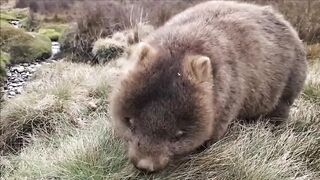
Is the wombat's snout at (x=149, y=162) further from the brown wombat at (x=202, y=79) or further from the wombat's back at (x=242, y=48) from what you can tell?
the wombat's back at (x=242, y=48)

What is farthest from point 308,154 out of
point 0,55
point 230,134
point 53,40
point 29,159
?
point 53,40

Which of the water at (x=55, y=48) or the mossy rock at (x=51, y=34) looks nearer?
the water at (x=55, y=48)

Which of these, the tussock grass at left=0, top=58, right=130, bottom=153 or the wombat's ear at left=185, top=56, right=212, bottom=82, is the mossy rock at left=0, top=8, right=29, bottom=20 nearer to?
the tussock grass at left=0, top=58, right=130, bottom=153

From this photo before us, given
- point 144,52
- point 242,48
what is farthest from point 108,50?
point 144,52

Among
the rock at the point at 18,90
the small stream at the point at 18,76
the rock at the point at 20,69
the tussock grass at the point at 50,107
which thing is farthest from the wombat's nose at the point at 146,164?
the rock at the point at 20,69

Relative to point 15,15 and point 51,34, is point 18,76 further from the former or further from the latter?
point 15,15

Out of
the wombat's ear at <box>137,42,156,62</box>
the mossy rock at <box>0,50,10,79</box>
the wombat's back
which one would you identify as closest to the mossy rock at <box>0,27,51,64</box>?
the mossy rock at <box>0,50,10,79</box>
